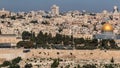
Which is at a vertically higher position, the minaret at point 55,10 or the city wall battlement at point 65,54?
the minaret at point 55,10

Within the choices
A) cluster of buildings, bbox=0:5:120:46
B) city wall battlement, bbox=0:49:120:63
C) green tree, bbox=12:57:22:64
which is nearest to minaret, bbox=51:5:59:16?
cluster of buildings, bbox=0:5:120:46

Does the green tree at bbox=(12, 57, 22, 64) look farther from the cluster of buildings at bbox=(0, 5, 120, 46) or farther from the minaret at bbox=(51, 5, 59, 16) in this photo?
the minaret at bbox=(51, 5, 59, 16)

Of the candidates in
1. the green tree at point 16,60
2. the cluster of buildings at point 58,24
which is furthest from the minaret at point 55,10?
the green tree at point 16,60

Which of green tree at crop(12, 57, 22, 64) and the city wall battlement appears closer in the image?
green tree at crop(12, 57, 22, 64)

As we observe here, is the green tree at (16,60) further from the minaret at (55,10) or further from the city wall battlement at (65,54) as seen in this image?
the minaret at (55,10)

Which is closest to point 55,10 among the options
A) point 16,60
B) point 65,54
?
point 65,54

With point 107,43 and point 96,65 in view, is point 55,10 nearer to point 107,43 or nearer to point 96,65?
point 107,43

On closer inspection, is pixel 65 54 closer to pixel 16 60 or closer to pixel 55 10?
pixel 16 60

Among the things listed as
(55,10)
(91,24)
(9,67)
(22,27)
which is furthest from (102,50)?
(55,10)

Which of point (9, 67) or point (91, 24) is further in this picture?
point (91, 24)

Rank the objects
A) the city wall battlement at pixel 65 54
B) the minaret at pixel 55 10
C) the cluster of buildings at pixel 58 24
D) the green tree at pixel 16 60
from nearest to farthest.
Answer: the green tree at pixel 16 60 < the city wall battlement at pixel 65 54 < the cluster of buildings at pixel 58 24 < the minaret at pixel 55 10

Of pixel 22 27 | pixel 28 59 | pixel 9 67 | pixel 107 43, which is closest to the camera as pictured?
pixel 9 67

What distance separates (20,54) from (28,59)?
9.73 ft

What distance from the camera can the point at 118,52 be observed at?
2247 inches
